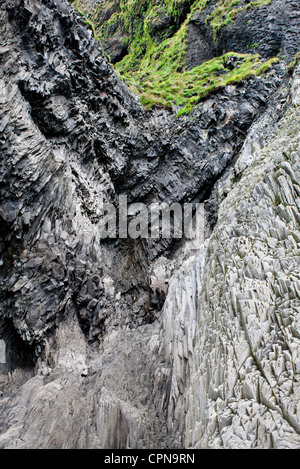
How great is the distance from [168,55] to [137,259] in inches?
786

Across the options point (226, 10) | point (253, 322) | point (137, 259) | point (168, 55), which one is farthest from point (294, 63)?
point (253, 322)

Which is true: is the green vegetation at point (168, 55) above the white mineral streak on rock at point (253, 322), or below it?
above

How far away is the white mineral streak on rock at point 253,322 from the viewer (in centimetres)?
495

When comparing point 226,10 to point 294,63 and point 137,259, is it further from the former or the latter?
point 137,259

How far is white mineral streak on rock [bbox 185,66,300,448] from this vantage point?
4.95 metres

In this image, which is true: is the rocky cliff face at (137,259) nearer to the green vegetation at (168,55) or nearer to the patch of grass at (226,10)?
the patch of grass at (226,10)

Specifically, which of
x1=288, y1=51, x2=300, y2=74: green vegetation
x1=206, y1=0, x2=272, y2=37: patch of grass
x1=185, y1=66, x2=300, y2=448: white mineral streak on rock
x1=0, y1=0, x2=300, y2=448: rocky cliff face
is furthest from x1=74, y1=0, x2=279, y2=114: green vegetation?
x1=185, y1=66, x2=300, y2=448: white mineral streak on rock

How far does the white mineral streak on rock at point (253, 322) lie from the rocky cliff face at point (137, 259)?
4 cm

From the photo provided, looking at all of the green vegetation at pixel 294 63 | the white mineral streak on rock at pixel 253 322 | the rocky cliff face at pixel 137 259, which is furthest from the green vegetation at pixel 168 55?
the white mineral streak on rock at pixel 253 322

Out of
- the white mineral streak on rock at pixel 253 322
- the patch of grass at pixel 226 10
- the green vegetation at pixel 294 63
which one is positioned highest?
the patch of grass at pixel 226 10

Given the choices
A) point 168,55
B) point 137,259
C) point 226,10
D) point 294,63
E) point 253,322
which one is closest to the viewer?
point 253,322

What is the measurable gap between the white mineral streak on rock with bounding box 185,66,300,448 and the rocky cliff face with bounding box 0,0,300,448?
0.12 feet

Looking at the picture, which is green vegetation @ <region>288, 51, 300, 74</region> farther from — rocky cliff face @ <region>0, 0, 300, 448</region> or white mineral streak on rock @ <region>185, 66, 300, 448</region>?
white mineral streak on rock @ <region>185, 66, 300, 448</region>

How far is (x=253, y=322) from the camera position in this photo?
20.3ft
